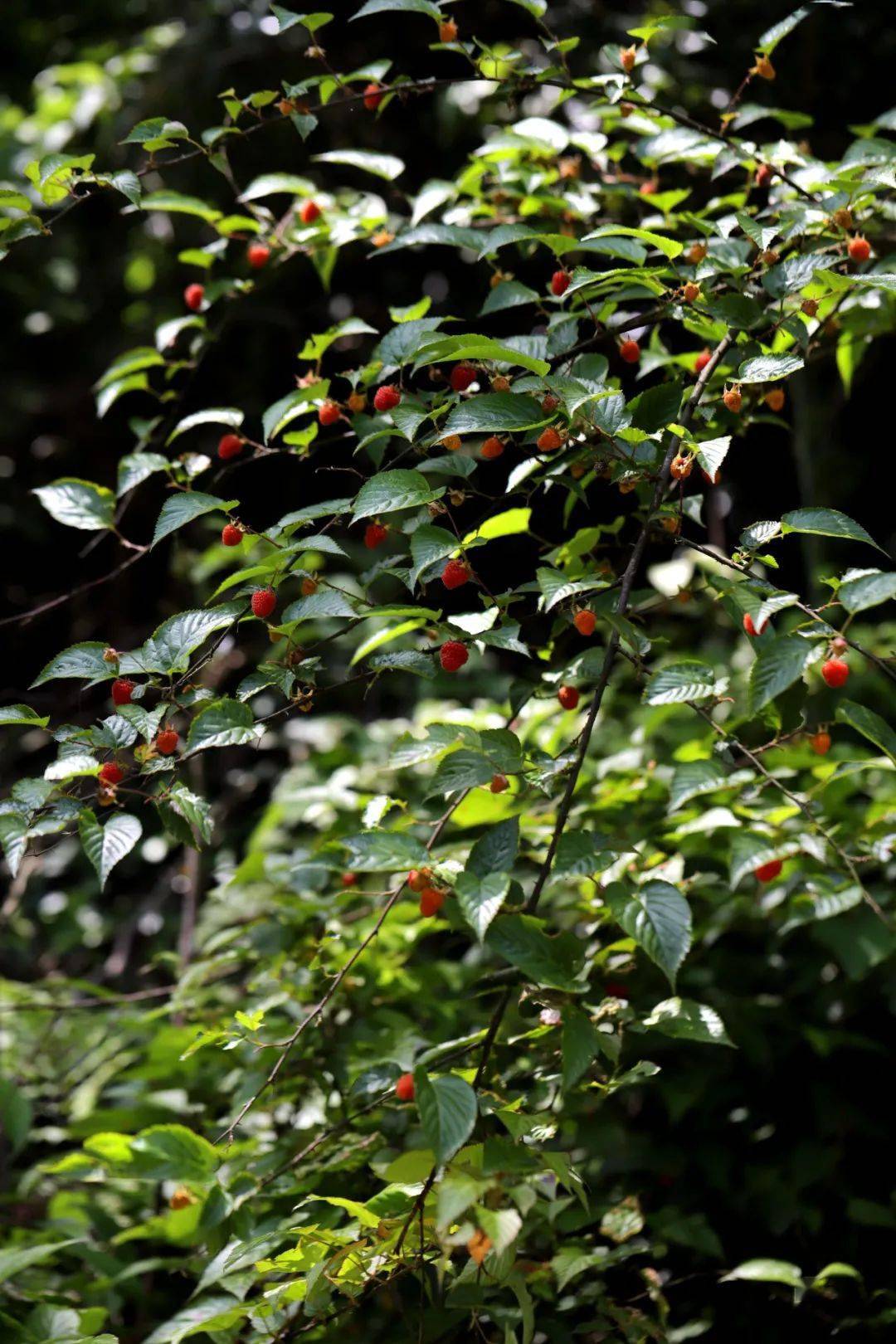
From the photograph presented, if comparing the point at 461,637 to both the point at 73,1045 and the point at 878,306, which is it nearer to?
the point at 878,306

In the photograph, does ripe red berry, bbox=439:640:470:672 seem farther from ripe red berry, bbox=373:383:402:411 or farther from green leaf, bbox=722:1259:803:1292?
green leaf, bbox=722:1259:803:1292

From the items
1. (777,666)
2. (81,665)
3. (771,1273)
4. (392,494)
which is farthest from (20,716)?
(771,1273)

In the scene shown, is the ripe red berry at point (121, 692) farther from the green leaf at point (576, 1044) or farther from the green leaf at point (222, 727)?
the green leaf at point (576, 1044)

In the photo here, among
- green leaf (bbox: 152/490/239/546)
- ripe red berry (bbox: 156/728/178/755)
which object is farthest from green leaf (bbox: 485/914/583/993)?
green leaf (bbox: 152/490/239/546)

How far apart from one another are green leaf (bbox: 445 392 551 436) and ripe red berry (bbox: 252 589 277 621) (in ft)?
0.70

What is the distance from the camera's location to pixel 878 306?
149cm

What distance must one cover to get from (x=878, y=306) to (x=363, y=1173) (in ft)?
4.04

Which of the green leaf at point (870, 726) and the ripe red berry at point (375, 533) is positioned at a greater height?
the ripe red berry at point (375, 533)

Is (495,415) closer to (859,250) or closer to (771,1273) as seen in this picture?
(859,250)

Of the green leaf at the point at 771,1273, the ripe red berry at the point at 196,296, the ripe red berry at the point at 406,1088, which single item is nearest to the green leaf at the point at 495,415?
the ripe red berry at the point at 406,1088

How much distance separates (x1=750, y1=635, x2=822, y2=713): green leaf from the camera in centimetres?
96

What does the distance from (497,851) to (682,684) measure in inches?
8.6

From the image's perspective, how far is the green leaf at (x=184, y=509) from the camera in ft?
3.63

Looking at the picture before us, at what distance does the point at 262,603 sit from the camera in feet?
3.48
